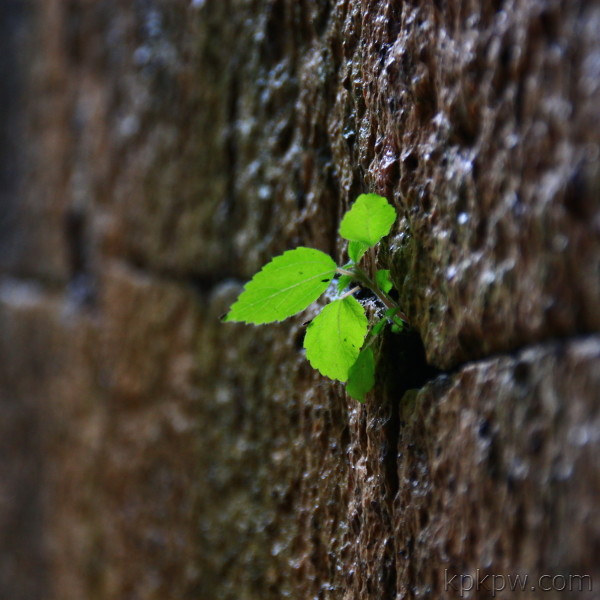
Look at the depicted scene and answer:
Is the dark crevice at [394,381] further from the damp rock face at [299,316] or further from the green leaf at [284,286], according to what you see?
the green leaf at [284,286]

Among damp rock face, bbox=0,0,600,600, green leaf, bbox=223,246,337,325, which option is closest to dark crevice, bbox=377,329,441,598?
damp rock face, bbox=0,0,600,600

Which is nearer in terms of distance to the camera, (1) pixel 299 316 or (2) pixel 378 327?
(2) pixel 378 327

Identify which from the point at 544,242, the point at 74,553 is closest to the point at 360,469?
the point at 544,242

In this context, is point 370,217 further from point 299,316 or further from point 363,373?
point 299,316

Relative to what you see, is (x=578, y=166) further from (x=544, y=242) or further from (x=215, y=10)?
(x=215, y=10)

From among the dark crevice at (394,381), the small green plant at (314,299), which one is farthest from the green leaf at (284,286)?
the dark crevice at (394,381)

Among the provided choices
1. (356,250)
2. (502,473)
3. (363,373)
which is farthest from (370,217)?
(502,473)

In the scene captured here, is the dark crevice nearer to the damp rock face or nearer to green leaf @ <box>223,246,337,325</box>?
the damp rock face
